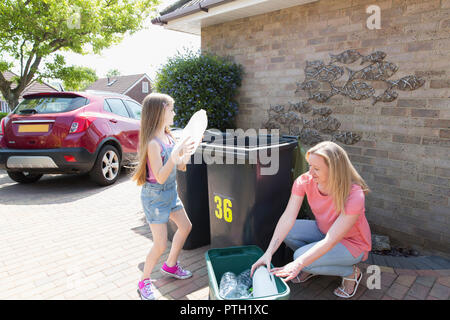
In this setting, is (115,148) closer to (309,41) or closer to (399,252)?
(309,41)

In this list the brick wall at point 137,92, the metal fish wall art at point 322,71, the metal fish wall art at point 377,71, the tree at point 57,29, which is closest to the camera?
the metal fish wall art at point 377,71

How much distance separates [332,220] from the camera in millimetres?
2443

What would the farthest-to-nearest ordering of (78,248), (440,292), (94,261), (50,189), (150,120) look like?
(50,189)
(78,248)
(94,261)
(440,292)
(150,120)

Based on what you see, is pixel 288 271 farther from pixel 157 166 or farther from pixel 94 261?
pixel 94 261

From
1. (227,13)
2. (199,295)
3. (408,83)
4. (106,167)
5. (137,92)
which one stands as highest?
(137,92)

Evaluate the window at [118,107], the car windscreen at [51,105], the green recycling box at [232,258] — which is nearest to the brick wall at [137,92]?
the window at [118,107]

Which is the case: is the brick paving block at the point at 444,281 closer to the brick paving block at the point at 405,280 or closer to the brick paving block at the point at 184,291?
the brick paving block at the point at 405,280

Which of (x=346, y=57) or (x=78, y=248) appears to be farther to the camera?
(x=346, y=57)

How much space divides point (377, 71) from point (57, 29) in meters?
9.78

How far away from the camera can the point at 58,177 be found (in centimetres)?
675

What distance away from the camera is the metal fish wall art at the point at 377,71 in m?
3.66

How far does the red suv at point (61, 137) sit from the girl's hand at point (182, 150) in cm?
368

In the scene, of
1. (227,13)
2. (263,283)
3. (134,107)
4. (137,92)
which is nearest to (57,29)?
(134,107)
